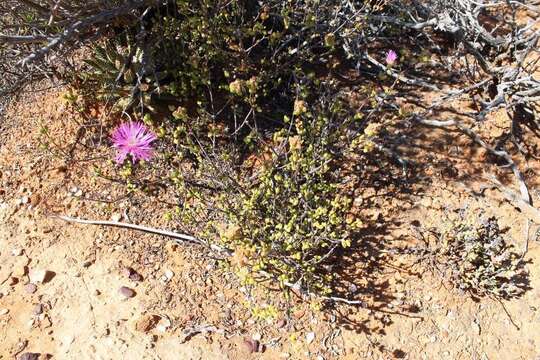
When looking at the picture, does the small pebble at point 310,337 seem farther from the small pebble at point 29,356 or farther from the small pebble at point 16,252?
the small pebble at point 16,252

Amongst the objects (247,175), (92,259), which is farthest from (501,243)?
(92,259)

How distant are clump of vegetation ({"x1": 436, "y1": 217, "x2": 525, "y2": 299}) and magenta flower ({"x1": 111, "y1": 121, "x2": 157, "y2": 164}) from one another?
1432 millimetres

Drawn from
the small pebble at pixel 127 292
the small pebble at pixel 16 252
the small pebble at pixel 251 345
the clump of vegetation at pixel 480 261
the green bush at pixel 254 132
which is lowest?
the small pebble at pixel 251 345

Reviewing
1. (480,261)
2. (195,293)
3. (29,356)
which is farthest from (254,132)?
(29,356)

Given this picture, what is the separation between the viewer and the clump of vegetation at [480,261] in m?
2.35

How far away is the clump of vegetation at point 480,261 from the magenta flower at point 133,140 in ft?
4.70

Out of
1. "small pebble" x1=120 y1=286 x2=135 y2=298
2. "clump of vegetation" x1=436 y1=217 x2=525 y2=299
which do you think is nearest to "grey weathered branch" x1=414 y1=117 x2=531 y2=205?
"clump of vegetation" x1=436 y1=217 x2=525 y2=299

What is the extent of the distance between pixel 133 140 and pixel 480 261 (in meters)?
1.69

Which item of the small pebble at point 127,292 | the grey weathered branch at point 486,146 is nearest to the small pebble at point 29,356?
the small pebble at point 127,292

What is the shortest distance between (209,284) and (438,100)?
5.10 ft

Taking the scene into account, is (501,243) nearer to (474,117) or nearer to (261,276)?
(474,117)

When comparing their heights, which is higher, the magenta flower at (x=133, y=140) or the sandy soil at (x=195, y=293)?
the magenta flower at (x=133, y=140)

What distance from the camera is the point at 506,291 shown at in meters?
2.37

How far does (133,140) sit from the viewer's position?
7.73 ft
